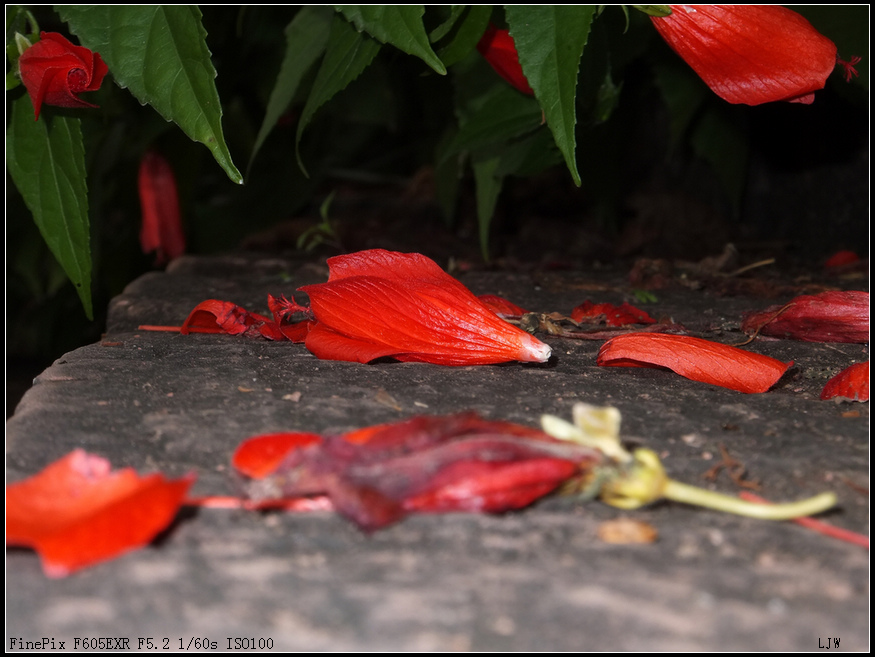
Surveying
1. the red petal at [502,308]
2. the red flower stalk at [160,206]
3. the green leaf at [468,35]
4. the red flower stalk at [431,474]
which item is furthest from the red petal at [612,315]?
the red flower stalk at [160,206]

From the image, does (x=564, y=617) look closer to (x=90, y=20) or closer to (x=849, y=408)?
(x=849, y=408)

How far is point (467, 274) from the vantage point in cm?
113

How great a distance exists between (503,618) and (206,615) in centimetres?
11

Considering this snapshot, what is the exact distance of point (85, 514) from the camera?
0.38 meters

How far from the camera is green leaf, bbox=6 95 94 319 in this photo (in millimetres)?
781

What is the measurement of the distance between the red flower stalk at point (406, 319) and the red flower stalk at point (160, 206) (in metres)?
0.74

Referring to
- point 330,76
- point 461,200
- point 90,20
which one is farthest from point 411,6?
point 461,200

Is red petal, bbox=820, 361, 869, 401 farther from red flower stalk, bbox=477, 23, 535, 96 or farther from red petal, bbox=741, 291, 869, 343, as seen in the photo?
red flower stalk, bbox=477, 23, 535, 96

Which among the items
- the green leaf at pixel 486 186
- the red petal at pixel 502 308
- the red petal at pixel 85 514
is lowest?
the red petal at pixel 502 308

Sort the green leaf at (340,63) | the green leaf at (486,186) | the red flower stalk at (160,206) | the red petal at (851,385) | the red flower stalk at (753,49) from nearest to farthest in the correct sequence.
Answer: the red petal at (851,385)
the red flower stalk at (753,49)
the green leaf at (340,63)
the green leaf at (486,186)
the red flower stalk at (160,206)

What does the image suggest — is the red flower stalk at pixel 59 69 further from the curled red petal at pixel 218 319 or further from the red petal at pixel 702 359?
the red petal at pixel 702 359

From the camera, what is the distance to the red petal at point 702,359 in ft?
2.02

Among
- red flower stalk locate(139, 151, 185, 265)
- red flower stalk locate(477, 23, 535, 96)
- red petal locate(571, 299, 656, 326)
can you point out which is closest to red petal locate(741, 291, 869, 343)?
red petal locate(571, 299, 656, 326)

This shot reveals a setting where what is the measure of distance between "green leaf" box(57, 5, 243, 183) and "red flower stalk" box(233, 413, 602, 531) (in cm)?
33
